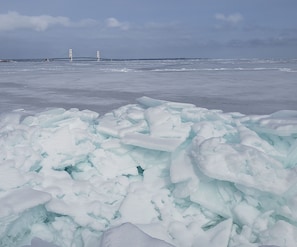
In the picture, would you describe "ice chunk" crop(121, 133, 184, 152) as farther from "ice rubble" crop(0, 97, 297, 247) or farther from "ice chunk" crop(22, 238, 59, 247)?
"ice chunk" crop(22, 238, 59, 247)

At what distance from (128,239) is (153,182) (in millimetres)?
882

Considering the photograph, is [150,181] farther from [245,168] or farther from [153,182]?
[245,168]

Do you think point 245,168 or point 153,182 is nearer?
point 245,168

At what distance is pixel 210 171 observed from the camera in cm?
217

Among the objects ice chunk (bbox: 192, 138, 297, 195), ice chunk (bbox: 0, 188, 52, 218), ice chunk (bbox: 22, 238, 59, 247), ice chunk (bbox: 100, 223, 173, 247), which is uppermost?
ice chunk (bbox: 192, 138, 297, 195)

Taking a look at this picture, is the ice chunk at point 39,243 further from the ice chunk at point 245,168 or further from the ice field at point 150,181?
the ice chunk at point 245,168

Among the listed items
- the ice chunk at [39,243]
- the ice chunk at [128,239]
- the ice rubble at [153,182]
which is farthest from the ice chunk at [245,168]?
the ice chunk at [39,243]

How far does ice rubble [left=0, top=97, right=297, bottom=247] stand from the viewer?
6.66 ft

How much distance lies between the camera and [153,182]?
2619mm

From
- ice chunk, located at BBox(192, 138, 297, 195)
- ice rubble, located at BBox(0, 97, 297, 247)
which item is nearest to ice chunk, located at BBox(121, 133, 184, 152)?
ice rubble, located at BBox(0, 97, 297, 247)

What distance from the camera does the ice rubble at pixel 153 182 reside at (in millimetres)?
2031

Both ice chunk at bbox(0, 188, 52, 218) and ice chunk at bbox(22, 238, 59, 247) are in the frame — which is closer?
ice chunk at bbox(22, 238, 59, 247)

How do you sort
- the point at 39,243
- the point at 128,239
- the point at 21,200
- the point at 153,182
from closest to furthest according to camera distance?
the point at 128,239, the point at 39,243, the point at 21,200, the point at 153,182

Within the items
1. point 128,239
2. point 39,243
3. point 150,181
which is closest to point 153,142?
point 150,181
